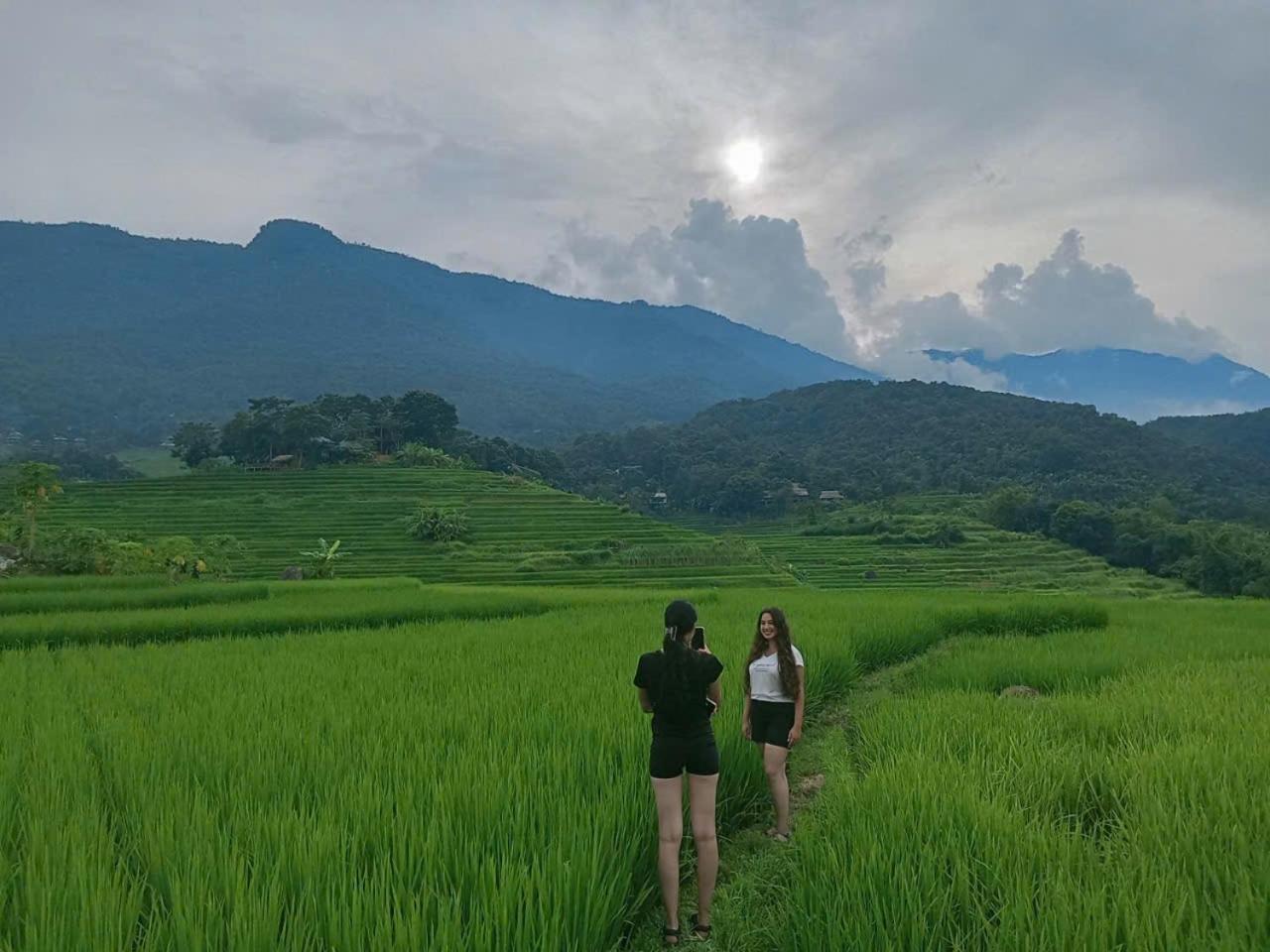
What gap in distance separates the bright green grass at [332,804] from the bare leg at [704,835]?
1.13ft

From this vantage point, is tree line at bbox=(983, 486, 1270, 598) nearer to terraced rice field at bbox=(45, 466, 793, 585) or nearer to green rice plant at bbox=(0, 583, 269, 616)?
terraced rice field at bbox=(45, 466, 793, 585)

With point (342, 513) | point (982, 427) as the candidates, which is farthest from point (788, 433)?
point (342, 513)

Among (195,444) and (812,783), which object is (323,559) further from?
(195,444)

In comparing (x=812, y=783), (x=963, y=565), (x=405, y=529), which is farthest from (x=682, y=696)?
(x=963, y=565)

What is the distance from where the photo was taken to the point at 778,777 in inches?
192

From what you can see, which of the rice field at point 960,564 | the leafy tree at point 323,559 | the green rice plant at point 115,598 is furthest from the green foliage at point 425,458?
the green rice plant at point 115,598

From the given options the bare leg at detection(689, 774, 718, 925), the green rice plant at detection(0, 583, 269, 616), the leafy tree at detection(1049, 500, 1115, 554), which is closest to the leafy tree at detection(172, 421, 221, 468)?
the green rice plant at detection(0, 583, 269, 616)

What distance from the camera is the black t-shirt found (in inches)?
141

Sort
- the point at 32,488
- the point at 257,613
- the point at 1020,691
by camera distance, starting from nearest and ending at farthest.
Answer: the point at 1020,691 < the point at 257,613 < the point at 32,488

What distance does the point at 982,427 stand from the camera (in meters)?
108

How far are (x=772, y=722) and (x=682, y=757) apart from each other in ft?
4.68

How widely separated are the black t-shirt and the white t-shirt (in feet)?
4.09

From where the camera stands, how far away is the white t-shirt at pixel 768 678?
15.9ft

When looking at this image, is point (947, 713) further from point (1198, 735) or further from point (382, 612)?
point (382, 612)
